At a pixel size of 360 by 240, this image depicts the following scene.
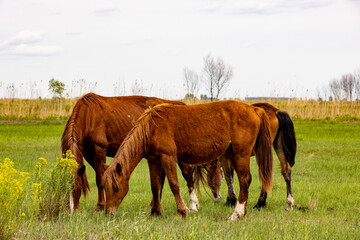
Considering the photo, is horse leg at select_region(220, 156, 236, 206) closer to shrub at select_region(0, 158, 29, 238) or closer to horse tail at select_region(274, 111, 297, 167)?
horse tail at select_region(274, 111, 297, 167)

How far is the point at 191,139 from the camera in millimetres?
6965

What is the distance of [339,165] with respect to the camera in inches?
529

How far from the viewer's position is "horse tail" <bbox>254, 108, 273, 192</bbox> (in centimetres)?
746

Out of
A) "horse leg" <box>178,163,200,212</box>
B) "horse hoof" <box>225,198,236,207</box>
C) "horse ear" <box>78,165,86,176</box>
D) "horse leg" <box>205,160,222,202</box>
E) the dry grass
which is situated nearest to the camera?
"horse ear" <box>78,165,86,176</box>

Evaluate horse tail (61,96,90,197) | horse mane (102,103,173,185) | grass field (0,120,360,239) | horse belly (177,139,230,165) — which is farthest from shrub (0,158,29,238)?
horse belly (177,139,230,165)

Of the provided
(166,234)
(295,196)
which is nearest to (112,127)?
(166,234)

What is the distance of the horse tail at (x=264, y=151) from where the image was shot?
24.5 ft

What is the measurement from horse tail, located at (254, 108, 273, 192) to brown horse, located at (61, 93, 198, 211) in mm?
1375

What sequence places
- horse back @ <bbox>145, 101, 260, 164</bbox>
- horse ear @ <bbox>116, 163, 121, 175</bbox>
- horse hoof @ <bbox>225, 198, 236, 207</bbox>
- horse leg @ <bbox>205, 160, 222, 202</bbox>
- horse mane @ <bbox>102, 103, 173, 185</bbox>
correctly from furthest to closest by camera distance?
horse leg @ <bbox>205, 160, 222, 202</bbox>, horse hoof @ <bbox>225, 198, 236, 207</bbox>, horse back @ <bbox>145, 101, 260, 164</bbox>, horse mane @ <bbox>102, 103, 173, 185</bbox>, horse ear @ <bbox>116, 163, 121, 175</bbox>

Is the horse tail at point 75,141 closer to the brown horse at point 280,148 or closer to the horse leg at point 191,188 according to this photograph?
the horse leg at point 191,188

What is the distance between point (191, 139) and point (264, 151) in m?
1.42

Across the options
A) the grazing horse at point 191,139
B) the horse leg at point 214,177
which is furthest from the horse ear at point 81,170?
the horse leg at point 214,177

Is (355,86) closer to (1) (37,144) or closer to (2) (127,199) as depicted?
(1) (37,144)

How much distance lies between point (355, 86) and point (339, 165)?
224ft
